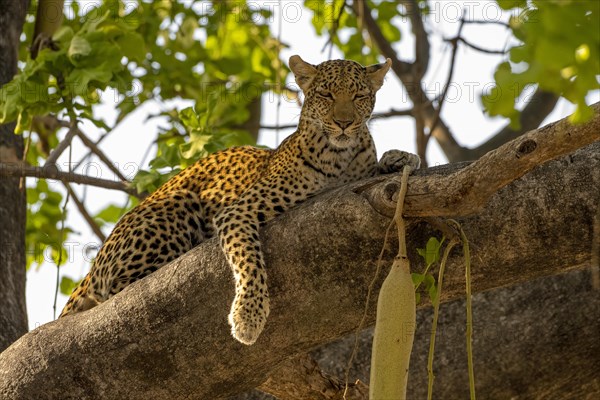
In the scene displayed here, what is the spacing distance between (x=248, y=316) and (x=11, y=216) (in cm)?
268

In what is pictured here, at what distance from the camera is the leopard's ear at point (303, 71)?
21.6ft

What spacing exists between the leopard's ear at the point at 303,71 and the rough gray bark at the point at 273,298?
83.4 inches

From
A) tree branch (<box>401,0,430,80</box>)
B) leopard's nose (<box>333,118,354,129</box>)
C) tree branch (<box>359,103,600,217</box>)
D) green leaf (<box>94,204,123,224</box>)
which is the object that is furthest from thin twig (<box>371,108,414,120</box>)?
tree branch (<box>359,103,600,217</box>)

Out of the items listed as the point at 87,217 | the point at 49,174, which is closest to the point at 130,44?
the point at 49,174

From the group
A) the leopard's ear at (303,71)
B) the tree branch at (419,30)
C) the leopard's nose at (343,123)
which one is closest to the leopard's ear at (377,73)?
the leopard's ear at (303,71)

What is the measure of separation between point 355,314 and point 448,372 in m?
1.40

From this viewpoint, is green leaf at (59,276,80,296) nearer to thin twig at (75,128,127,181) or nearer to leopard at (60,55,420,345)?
thin twig at (75,128,127,181)

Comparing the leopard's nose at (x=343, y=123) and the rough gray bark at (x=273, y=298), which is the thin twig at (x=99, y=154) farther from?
the rough gray bark at (x=273, y=298)

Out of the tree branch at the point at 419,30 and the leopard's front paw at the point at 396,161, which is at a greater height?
the tree branch at the point at 419,30

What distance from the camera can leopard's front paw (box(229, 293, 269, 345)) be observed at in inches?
169

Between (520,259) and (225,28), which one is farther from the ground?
(225,28)

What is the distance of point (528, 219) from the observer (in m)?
4.08

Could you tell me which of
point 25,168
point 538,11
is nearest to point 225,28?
point 25,168

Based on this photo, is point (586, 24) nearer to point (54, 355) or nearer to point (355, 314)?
point (355, 314)
